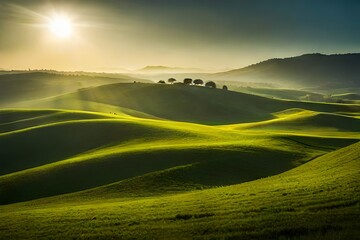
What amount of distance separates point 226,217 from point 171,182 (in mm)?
19338

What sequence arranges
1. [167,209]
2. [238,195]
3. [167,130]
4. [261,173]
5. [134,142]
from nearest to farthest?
1. [167,209]
2. [238,195]
3. [261,173]
4. [134,142]
5. [167,130]

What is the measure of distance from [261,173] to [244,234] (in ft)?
93.3

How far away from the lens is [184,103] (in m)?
173

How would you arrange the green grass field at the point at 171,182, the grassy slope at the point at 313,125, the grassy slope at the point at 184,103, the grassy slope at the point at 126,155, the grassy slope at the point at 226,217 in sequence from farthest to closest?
1. the grassy slope at the point at 184,103
2. the grassy slope at the point at 313,125
3. the grassy slope at the point at 126,155
4. the green grass field at the point at 171,182
5. the grassy slope at the point at 226,217

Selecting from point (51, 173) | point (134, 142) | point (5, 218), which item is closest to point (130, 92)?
point (134, 142)

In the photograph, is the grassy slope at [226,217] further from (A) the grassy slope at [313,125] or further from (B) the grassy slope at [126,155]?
(A) the grassy slope at [313,125]

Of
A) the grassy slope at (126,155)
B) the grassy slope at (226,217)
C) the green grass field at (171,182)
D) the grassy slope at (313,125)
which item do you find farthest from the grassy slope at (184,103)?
the grassy slope at (226,217)

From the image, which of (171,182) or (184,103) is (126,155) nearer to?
(171,182)

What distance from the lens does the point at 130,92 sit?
623 feet

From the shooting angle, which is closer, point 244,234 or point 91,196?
point 244,234

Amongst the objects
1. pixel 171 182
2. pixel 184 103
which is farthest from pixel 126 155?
pixel 184 103

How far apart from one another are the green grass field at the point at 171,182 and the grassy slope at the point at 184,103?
46503 mm

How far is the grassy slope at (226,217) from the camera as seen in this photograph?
19547 millimetres

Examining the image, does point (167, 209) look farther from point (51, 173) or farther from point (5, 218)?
point (51, 173)
